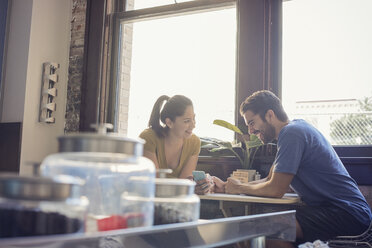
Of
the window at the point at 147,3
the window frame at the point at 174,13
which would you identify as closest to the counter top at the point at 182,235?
the window frame at the point at 174,13

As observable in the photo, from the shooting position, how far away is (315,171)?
7.67 feet

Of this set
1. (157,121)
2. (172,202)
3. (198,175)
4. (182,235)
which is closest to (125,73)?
(157,121)

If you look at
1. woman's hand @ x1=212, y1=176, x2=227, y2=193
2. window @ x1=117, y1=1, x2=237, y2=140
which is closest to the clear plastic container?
woman's hand @ x1=212, y1=176, x2=227, y2=193

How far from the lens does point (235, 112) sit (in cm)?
342

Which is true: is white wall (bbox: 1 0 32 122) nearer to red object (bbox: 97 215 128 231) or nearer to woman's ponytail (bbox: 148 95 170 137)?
woman's ponytail (bbox: 148 95 170 137)

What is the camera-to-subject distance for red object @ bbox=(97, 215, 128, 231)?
68 cm

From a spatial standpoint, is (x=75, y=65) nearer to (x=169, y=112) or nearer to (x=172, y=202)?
(x=169, y=112)

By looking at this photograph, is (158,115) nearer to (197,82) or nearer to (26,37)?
(197,82)

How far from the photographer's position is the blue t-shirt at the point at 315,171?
2262 millimetres

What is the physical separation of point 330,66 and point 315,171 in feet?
3.85

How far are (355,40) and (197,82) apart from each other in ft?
4.19

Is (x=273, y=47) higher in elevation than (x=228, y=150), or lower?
higher

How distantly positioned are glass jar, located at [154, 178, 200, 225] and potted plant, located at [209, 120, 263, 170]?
2.18 m

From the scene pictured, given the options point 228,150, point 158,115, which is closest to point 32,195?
point 158,115
